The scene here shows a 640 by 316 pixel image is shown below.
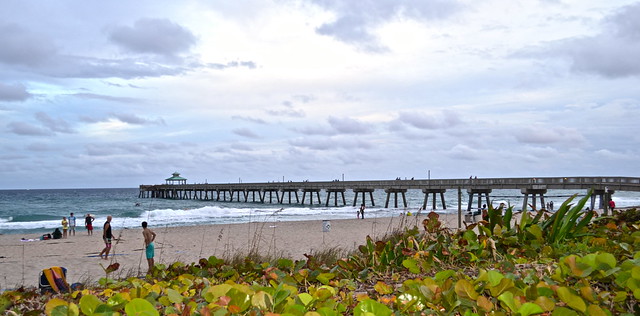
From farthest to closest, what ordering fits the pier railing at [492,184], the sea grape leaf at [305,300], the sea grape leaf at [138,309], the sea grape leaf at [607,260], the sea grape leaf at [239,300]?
the pier railing at [492,184] < the sea grape leaf at [607,260] < the sea grape leaf at [305,300] < the sea grape leaf at [239,300] < the sea grape leaf at [138,309]

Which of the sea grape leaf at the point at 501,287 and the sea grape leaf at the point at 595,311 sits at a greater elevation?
the sea grape leaf at the point at 501,287

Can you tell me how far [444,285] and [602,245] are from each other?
2.21 metres

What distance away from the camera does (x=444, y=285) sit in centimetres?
238

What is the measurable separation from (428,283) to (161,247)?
12.5m

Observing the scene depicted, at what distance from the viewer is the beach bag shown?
330 cm

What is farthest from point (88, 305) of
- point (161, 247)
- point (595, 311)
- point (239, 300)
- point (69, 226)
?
point (69, 226)

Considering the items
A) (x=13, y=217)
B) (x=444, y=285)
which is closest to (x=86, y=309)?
(x=444, y=285)

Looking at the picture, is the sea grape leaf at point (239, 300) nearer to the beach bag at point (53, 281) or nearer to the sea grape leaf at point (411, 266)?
the sea grape leaf at point (411, 266)

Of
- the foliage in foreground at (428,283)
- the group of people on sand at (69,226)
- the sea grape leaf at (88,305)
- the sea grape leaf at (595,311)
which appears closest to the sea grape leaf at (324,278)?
the foliage in foreground at (428,283)

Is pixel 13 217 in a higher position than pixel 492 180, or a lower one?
lower

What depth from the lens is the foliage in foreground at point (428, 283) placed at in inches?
83.0

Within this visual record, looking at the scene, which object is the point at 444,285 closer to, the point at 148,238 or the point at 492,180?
the point at 148,238

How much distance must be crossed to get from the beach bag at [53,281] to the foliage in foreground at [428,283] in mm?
102

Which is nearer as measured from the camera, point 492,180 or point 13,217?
point 492,180
